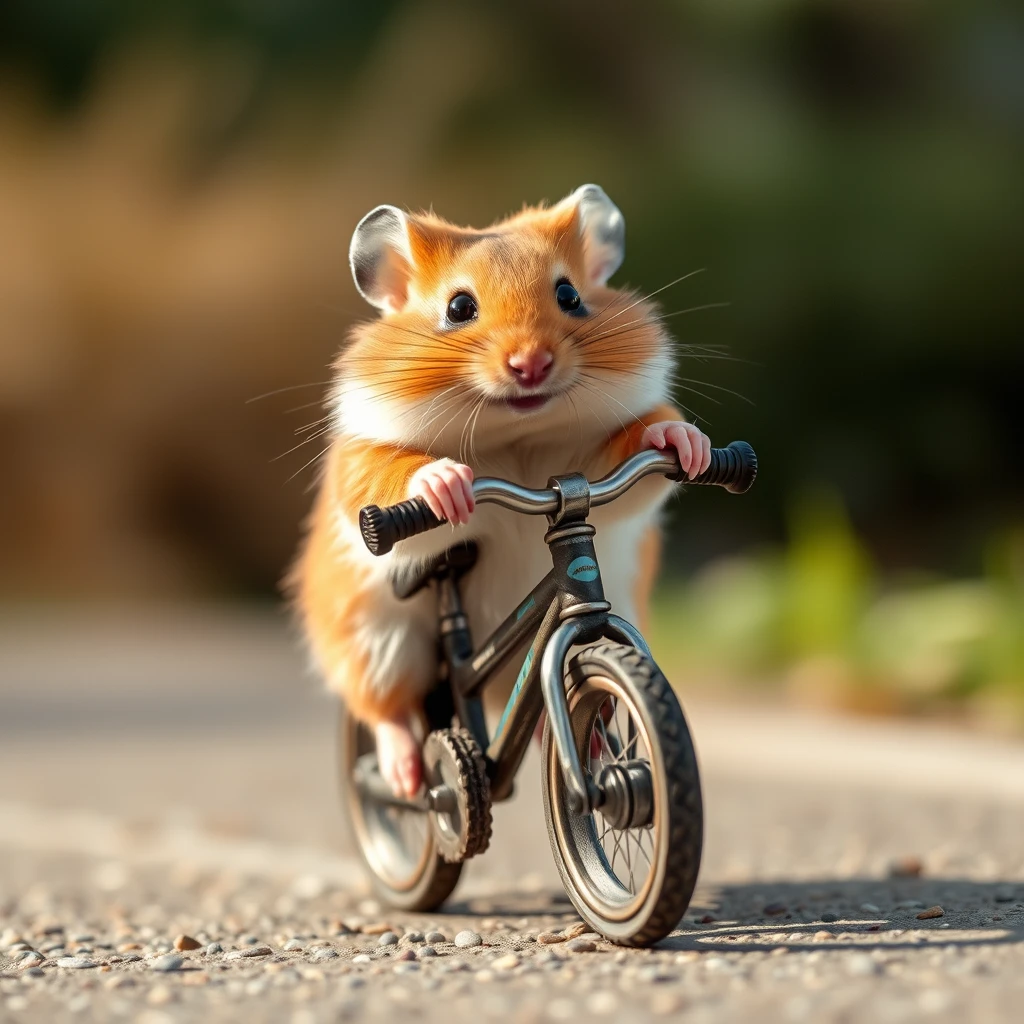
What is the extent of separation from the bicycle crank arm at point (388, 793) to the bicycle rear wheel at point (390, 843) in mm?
24

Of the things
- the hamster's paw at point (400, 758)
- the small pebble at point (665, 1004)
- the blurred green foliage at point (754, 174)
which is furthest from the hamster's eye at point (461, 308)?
the blurred green foliage at point (754, 174)

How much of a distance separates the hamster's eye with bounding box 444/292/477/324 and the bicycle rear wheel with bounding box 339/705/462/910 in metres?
1.19

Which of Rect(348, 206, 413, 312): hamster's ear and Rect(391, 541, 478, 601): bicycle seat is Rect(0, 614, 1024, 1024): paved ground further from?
Rect(348, 206, 413, 312): hamster's ear

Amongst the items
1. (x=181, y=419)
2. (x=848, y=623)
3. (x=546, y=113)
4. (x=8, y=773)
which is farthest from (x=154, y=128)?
(x=848, y=623)

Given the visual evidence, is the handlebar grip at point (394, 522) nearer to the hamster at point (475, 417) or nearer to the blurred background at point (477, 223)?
the hamster at point (475, 417)

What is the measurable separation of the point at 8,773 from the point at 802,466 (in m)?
7.70

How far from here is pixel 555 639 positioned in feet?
10.4

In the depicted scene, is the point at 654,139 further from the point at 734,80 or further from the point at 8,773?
the point at 8,773

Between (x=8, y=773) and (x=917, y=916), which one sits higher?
(x=8, y=773)

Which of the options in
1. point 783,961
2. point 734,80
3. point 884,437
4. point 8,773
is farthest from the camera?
point 734,80

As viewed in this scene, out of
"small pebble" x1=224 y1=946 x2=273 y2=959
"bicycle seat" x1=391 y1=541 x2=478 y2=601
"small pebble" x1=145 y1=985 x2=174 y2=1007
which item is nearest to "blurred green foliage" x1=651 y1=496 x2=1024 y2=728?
"bicycle seat" x1=391 y1=541 x2=478 y2=601

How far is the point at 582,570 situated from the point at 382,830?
142cm

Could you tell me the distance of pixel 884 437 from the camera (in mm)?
12594

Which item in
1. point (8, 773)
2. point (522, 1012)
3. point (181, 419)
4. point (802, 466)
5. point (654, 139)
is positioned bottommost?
point (522, 1012)
